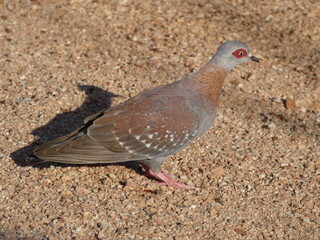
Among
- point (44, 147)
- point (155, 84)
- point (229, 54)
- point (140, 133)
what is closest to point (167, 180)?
point (140, 133)

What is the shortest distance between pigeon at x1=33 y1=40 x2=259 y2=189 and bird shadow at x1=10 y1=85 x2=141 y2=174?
43cm

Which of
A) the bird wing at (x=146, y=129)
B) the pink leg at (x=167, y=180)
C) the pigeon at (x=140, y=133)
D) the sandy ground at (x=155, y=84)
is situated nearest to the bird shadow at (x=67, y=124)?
the sandy ground at (x=155, y=84)

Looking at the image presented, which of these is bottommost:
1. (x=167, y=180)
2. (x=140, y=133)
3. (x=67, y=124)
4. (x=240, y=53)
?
(x=167, y=180)

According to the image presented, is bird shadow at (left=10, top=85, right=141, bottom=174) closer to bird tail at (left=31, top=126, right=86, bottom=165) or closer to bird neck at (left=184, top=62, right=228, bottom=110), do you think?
bird tail at (left=31, top=126, right=86, bottom=165)

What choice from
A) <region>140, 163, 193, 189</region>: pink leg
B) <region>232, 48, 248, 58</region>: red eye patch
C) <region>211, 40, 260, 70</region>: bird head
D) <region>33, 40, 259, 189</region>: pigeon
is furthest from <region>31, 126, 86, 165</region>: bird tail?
<region>232, 48, 248, 58</region>: red eye patch

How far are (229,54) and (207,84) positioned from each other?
441 mm

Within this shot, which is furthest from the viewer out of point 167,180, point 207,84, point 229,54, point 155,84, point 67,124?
point 155,84

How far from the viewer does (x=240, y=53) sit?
6.76 meters

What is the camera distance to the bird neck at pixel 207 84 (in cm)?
648

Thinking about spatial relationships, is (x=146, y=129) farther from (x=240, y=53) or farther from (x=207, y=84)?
(x=240, y=53)

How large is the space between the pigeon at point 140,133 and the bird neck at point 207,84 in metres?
A: 0.04

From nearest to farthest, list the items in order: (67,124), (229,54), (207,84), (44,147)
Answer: (44,147), (207,84), (229,54), (67,124)

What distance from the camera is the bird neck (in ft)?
21.2

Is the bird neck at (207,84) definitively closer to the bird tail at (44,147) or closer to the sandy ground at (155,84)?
the sandy ground at (155,84)
